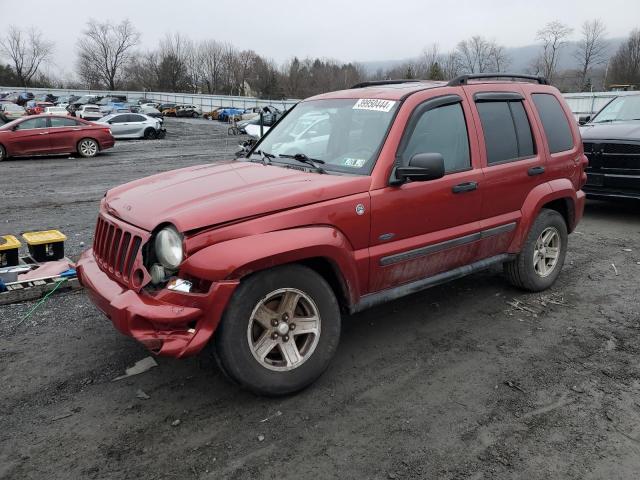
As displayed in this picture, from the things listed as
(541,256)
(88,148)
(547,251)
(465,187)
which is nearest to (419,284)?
(465,187)

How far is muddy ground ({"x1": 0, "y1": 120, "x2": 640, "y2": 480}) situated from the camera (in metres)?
2.79

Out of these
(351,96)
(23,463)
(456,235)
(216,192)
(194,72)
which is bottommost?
(23,463)

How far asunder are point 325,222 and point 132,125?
2749cm

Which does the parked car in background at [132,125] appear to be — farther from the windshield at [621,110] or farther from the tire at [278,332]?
the tire at [278,332]

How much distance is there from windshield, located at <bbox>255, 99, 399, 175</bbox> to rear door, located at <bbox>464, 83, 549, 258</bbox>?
3.06ft

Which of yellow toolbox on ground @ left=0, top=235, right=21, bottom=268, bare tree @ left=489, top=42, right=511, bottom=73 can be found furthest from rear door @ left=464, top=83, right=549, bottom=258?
bare tree @ left=489, top=42, right=511, bottom=73

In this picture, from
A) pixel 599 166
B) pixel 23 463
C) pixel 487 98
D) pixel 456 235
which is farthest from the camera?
pixel 599 166

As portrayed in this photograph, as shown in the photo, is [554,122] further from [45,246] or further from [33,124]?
[33,124]

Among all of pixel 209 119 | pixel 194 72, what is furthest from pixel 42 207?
pixel 194 72

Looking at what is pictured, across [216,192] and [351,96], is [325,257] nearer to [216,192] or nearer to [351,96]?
[216,192]

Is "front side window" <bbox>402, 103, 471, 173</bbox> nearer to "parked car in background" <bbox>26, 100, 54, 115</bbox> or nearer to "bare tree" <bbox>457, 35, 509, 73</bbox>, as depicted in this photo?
"parked car in background" <bbox>26, 100, 54, 115</bbox>

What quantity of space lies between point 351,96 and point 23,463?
337 cm

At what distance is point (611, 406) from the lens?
330cm

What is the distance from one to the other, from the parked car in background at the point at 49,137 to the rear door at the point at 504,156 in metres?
17.8
